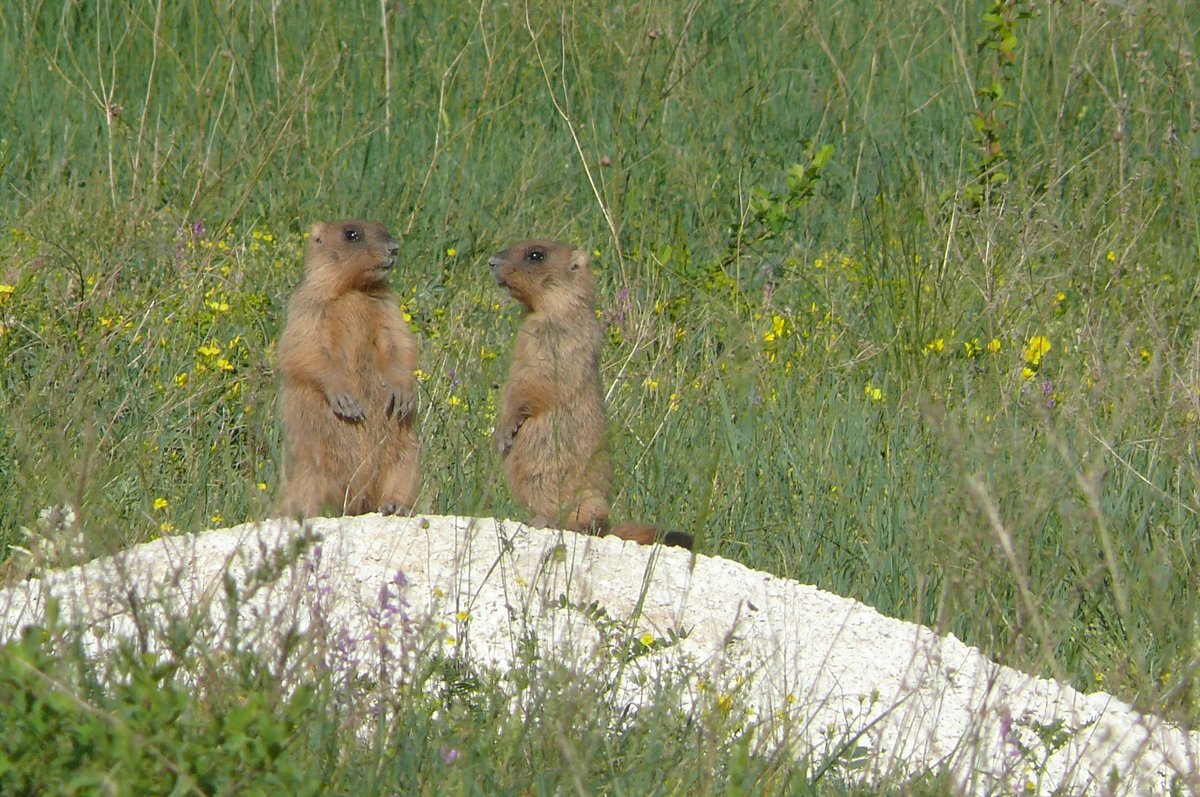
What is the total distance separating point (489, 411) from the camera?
6.13m

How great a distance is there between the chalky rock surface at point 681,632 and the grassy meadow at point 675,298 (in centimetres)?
17

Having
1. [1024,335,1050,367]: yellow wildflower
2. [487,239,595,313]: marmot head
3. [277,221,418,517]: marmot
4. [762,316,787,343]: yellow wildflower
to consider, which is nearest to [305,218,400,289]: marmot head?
[277,221,418,517]: marmot

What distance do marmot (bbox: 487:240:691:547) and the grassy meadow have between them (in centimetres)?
15

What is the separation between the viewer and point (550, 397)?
5.64m

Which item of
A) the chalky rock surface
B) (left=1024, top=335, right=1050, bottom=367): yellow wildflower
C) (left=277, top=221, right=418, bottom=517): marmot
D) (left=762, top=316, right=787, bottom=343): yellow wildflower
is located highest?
(left=762, top=316, right=787, bottom=343): yellow wildflower

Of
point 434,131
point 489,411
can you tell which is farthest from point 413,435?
point 434,131

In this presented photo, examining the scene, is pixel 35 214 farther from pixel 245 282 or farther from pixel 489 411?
pixel 489 411

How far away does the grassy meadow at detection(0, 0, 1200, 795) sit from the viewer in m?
3.56

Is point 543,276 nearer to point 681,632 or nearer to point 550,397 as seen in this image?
point 550,397

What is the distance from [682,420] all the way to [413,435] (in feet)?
3.11

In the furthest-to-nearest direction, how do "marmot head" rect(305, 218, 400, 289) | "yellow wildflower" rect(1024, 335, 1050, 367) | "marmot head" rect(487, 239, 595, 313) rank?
"yellow wildflower" rect(1024, 335, 1050, 367) < "marmot head" rect(487, 239, 595, 313) < "marmot head" rect(305, 218, 400, 289)

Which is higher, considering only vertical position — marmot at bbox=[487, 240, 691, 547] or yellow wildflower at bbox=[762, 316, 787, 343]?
yellow wildflower at bbox=[762, 316, 787, 343]

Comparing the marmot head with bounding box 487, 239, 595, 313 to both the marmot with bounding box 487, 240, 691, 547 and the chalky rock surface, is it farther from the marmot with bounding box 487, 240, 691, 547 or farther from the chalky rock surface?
the chalky rock surface

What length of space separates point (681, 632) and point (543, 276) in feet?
7.41
